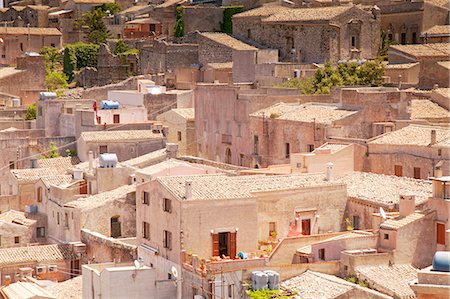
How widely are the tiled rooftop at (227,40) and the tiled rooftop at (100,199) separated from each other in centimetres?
1749

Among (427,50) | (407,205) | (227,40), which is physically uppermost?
(427,50)

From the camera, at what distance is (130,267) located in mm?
27031

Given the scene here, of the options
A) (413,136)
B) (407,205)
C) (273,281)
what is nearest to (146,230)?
(273,281)

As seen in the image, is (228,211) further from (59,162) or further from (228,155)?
(59,162)

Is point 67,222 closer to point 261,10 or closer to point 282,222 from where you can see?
point 282,222

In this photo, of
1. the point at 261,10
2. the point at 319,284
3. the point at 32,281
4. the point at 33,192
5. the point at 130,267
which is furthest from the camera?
the point at 261,10

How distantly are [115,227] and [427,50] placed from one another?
1546 centimetres

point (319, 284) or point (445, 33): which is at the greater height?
point (445, 33)

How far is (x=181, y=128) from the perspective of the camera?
4128 cm

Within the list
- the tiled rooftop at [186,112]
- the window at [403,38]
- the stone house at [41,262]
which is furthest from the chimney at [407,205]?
the window at [403,38]

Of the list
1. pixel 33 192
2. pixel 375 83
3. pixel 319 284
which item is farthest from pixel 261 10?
pixel 319 284

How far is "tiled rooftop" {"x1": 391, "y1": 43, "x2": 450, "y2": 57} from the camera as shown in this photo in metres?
42.0

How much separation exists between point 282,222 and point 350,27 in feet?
66.9

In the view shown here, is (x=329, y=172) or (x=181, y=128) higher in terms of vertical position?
(x=329, y=172)
